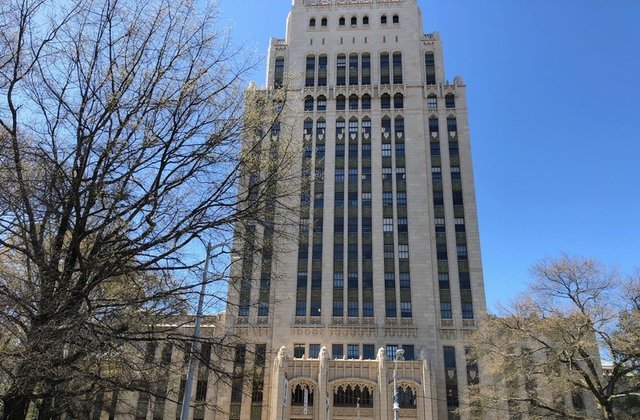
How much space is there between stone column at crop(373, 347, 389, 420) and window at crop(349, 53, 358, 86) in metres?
38.1

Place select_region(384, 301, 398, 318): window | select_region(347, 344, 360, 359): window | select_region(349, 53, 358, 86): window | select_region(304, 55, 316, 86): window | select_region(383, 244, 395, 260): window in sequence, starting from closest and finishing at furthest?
select_region(347, 344, 360, 359): window, select_region(384, 301, 398, 318): window, select_region(383, 244, 395, 260): window, select_region(349, 53, 358, 86): window, select_region(304, 55, 316, 86): window

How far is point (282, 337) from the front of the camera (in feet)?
180

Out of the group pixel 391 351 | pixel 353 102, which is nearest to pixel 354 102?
pixel 353 102

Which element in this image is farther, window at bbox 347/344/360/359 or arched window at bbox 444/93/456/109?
arched window at bbox 444/93/456/109

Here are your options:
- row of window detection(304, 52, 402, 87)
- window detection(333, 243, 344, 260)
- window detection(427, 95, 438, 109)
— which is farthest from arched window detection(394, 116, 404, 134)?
window detection(333, 243, 344, 260)

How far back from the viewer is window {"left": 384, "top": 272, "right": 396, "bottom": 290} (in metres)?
57.1

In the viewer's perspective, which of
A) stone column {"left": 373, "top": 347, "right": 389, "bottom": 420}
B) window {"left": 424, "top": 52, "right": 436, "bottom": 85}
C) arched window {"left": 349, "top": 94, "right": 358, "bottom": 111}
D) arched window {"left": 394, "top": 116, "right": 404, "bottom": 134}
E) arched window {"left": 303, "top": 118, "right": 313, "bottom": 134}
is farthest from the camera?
window {"left": 424, "top": 52, "right": 436, "bottom": 85}

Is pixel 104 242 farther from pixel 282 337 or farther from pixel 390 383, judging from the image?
pixel 282 337

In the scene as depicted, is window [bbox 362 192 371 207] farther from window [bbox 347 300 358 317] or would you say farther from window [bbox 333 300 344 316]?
window [bbox 333 300 344 316]

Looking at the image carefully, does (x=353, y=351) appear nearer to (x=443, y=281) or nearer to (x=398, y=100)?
(x=443, y=281)

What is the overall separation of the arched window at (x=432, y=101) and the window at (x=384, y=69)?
6108 mm

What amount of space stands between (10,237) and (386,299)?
4800 cm

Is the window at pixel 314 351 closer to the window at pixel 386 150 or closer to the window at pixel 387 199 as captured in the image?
the window at pixel 387 199

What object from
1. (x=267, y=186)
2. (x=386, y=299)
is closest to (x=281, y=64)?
(x=386, y=299)
